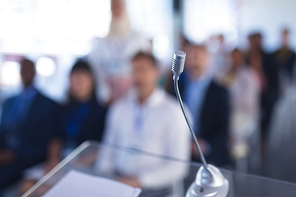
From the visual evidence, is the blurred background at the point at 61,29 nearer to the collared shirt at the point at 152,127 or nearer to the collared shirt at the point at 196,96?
the collared shirt at the point at 196,96

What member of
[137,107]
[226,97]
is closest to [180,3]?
[226,97]

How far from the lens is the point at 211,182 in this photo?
62 centimetres

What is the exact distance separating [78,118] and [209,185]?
56.5 inches

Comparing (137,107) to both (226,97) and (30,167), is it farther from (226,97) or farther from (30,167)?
(30,167)

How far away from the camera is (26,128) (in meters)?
1.96

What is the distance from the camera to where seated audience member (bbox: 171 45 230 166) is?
6.13ft

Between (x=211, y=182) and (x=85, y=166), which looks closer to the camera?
(x=211, y=182)

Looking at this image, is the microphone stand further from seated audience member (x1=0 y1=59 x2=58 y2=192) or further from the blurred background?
the blurred background

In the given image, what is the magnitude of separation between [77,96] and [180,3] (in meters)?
3.22

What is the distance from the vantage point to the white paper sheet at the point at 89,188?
67cm

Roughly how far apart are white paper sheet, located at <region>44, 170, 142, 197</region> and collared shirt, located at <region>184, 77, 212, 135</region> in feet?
4.30

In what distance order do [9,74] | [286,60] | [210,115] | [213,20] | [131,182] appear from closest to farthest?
[131,182], [210,115], [9,74], [286,60], [213,20]

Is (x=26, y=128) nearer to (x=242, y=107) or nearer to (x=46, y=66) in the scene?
(x=242, y=107)

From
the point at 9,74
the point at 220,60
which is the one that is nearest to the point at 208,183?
the point at 220,60
